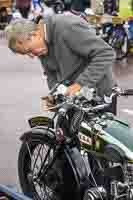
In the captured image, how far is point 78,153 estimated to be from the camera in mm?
4547

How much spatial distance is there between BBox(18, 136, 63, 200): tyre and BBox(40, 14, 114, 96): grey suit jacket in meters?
0.60

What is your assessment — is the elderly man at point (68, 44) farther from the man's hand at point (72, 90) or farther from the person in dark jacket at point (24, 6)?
the person in dark jacket at point (24, 6)

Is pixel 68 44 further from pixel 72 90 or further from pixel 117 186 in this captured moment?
pixel 117 186

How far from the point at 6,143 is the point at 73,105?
10.0 ft

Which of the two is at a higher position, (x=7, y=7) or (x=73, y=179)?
(x=73, y=179)

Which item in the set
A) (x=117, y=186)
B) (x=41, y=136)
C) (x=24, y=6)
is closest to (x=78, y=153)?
(x=41, y=136)

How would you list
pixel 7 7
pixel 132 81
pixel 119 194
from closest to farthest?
pixel 119 194, pixel 132 81, pixel 7 7

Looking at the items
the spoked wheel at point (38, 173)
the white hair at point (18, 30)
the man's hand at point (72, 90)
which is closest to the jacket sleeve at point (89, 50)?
the man's hand at point (72, 90)

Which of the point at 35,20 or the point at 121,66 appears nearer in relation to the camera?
the point at 35,20

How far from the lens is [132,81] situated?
11.1 metres

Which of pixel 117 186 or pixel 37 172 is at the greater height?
pixel 117 186

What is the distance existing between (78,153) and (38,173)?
0.43 metres

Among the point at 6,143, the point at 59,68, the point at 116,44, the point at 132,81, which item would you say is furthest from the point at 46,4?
the point at 59,68

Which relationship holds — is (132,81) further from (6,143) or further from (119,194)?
(119,194)
